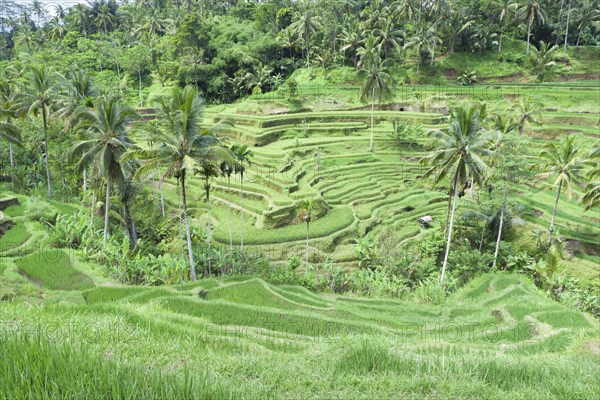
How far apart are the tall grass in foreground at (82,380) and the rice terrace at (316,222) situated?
25mm

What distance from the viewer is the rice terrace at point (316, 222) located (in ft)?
16.2

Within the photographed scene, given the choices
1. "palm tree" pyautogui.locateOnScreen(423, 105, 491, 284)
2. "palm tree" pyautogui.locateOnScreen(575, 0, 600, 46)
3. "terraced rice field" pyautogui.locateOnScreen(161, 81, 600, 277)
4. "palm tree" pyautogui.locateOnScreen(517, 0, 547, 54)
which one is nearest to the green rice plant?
"terraced rice field" pyautogui.locateOnScreen(161, 81, 600, 277)

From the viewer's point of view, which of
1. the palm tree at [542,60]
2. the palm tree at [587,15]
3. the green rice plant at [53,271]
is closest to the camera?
the green rice plant at [53,271]

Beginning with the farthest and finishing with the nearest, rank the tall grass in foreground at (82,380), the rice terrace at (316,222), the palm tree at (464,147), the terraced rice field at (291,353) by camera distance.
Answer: the palm tree at (464,147)
the rice terrace at (316,222)
the terraced rice field at (291,353)
the tall grass in foreground at (82,380)

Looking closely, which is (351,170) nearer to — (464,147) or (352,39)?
(464,147)

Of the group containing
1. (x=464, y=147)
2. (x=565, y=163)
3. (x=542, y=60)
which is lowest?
(x=565, y=163)


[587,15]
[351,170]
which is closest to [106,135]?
[351,170]

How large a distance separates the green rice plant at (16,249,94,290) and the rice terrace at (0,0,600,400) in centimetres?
10

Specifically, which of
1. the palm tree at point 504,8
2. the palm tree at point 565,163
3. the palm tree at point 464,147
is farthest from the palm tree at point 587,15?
the palm tree at point 464,147

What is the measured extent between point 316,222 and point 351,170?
31.6 feet

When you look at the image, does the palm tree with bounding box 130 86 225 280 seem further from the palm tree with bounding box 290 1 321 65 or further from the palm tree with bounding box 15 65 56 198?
the palm tree with bounding box 290 1 321 65

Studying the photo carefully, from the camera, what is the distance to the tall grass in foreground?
10.6 ft

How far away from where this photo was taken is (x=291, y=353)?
7230 mm

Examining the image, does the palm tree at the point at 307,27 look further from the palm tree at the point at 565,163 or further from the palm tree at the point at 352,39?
the palm tree at the point at 565,163
